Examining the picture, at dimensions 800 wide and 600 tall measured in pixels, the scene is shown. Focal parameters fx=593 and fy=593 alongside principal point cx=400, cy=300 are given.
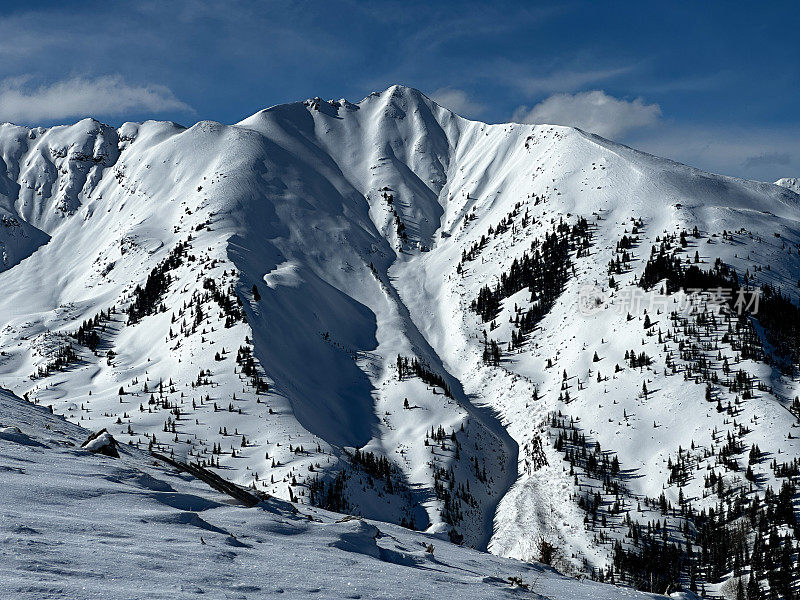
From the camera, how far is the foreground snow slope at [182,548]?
9.82m

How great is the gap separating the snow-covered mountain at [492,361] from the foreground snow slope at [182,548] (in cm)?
617

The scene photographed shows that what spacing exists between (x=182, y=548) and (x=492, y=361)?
4463 inches

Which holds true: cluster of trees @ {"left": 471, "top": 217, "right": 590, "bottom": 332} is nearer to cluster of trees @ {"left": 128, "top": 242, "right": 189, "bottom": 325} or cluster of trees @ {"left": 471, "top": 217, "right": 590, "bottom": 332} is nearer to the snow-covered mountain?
the snow-covered mountain

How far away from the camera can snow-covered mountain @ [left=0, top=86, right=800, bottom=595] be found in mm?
72375

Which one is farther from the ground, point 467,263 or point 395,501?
point 467,263

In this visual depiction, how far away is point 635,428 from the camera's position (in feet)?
292

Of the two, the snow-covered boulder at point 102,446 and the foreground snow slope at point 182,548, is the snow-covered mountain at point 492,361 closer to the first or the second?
the foreground snow slope at point 182,548

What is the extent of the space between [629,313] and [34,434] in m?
106

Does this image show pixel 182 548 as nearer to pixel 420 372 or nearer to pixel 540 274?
pixel 420 372

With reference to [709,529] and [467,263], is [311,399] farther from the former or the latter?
[467,263]

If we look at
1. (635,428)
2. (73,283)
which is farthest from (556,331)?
(73,283)

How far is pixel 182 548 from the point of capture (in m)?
11.7

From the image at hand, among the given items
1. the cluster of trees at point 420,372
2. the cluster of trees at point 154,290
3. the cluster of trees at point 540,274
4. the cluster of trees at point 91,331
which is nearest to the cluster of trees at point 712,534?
the cluster of trees at point 420,372

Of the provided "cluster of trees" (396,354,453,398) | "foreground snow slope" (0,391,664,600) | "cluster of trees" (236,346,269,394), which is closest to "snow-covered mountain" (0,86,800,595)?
"cluster of trees" (236,346,269,394)
